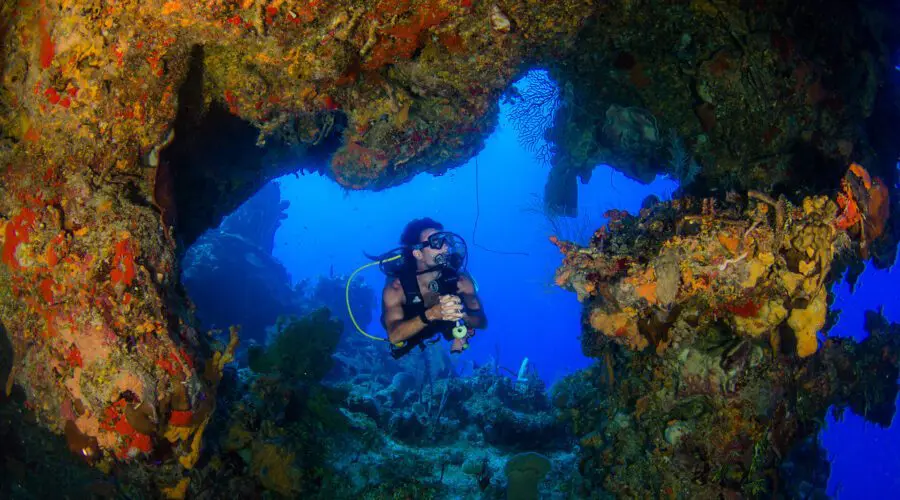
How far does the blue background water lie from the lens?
232ft

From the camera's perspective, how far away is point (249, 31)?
143 inches

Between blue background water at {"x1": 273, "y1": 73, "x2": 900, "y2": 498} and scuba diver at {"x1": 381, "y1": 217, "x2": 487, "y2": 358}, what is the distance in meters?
53.9

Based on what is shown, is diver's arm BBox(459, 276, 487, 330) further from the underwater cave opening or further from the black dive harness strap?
the underwater cave opening

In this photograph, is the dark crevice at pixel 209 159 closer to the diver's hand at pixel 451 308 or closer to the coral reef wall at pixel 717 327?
the diver's hand at pixel 451 308

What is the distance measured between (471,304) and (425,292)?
889mm

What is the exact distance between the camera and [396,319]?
582 cm

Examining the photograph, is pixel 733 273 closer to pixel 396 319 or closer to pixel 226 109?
pixel 396 319

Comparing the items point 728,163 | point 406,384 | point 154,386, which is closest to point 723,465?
point 728,163

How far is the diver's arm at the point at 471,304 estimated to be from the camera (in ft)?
20.7

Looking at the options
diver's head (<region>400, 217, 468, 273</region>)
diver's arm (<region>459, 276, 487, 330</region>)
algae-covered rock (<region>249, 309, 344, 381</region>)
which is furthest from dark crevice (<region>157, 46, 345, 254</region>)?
diver's arm (<region>459, 276, 487, 330</region>)

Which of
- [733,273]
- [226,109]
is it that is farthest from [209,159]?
[733,273]

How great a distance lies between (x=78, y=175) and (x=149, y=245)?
2.37 ft

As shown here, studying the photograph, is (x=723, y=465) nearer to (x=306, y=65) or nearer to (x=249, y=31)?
(x=306, y=65)

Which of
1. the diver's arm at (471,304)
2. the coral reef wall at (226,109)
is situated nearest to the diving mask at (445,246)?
the diver's arm at (471,304)
